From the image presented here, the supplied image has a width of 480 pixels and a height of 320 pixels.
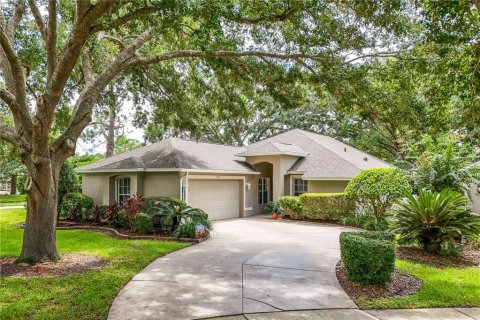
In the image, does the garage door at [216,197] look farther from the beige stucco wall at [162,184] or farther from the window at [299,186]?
the window at [299,186]

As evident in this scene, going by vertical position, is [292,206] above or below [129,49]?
below

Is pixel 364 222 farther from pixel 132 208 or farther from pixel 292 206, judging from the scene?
pixel 132 208

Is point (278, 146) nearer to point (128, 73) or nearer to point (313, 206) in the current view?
point (313, 206)

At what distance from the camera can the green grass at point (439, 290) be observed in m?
6.18

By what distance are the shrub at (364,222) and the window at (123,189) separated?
10.3 meters

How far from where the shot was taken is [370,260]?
6859mm

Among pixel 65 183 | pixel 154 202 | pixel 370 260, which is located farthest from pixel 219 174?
pixel 370 260

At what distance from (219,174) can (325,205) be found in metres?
5.49

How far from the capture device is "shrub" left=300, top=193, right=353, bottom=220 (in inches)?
647

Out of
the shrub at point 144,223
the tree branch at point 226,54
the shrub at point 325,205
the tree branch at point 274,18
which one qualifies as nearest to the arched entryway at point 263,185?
the shrub at point 325,205

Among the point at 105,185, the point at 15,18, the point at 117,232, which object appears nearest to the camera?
the point at 15,18

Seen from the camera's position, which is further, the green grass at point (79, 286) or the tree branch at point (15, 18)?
the tree branch at point (15, 18)

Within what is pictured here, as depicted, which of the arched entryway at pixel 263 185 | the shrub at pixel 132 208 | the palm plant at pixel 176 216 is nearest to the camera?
the palm plant at pixel 176 216

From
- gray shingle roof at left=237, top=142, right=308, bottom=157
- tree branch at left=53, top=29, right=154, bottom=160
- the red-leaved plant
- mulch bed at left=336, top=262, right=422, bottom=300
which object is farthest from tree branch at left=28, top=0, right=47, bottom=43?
gray shingle roof at left=237, top=142, right=308, bottom=157
